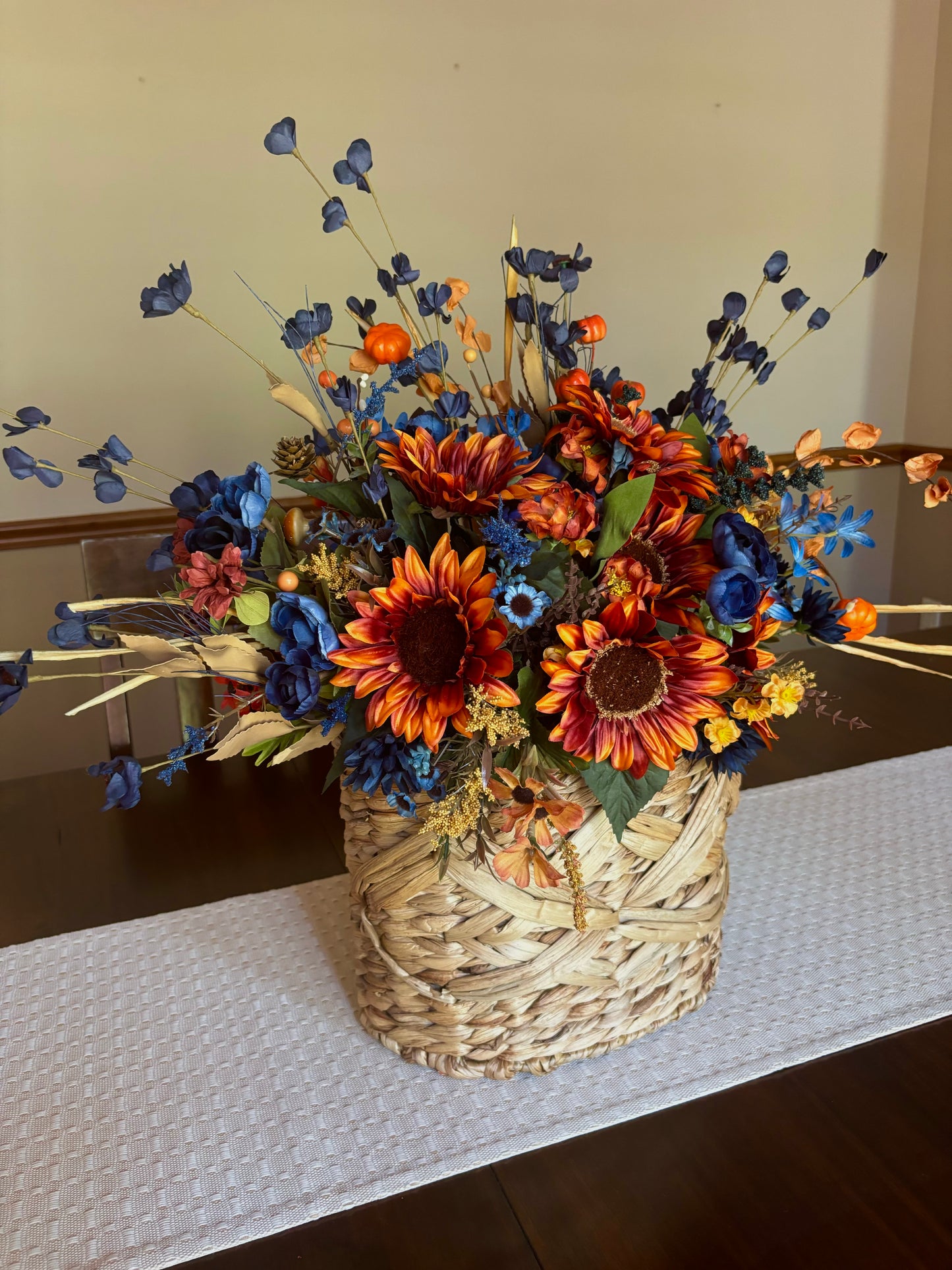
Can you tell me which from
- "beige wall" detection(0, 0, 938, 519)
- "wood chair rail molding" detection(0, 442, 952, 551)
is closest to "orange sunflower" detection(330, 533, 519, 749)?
"wood chair rail molding" detection(0, 442, 952, 551)

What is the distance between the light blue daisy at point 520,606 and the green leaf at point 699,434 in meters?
0.19

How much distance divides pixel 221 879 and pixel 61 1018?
0.21 metres

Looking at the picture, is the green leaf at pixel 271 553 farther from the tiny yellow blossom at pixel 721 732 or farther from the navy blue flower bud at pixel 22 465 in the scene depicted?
the tiny yellow blossom at pixel 721 732

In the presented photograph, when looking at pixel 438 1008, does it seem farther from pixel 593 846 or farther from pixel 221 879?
pixel 221 879

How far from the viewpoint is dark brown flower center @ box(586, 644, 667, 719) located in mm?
515

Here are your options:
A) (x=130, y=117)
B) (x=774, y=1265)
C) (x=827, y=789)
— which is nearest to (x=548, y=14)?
(x=130, y=117)

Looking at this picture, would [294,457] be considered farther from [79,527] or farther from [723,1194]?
[79,527]

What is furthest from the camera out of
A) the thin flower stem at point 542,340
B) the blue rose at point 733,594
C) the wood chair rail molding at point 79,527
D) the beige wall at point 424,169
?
the wood chair rail molding at point 79,527

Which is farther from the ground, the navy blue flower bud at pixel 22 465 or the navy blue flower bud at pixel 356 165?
the navy blue flower bud at pixel 356 165

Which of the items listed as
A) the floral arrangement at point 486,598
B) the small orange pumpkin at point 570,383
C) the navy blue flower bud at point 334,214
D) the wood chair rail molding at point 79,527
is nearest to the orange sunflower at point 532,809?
the floral arrangement at point 486,598

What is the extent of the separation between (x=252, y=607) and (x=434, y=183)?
6.68 feet

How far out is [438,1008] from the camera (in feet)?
2.06

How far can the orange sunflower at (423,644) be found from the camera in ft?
1.67

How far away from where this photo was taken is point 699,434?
63 centimetres
